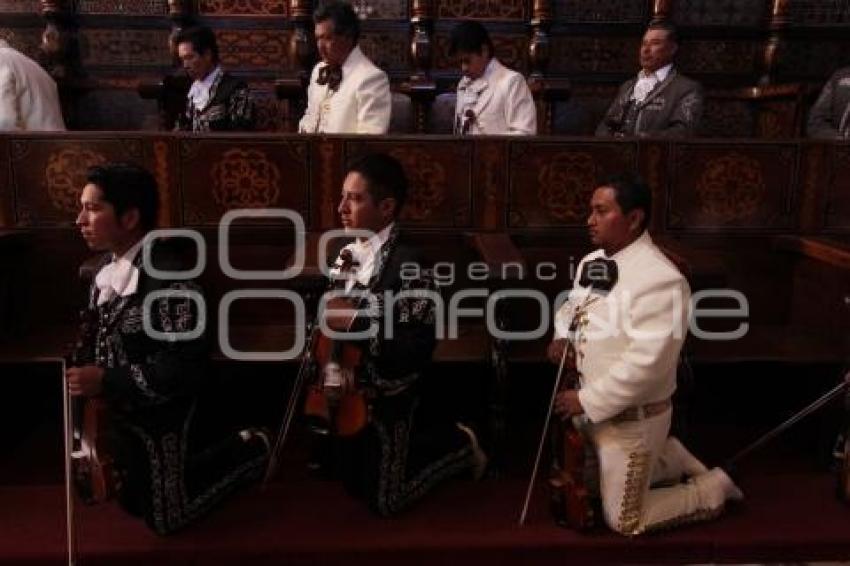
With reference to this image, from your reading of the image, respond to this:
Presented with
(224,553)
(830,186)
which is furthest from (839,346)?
(224,553)

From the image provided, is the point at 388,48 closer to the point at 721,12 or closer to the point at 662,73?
the point at 662,73

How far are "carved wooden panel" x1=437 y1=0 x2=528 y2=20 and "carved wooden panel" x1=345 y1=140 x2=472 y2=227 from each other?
2.38 metres

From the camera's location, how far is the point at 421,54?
5.36 metres

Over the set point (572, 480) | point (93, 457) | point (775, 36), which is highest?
point (775, 36)

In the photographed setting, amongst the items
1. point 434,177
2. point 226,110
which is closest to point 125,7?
point 226,110

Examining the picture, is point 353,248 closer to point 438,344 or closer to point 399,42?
point 438,344

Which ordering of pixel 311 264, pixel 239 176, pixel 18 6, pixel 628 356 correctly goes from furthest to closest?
pixel 18 6, pixel 239 176, pixel 311 264, pixel 628 356

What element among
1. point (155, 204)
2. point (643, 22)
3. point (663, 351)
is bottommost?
point (663, 351)

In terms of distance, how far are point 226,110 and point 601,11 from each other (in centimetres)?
292

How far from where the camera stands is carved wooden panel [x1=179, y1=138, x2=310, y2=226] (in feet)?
11.8

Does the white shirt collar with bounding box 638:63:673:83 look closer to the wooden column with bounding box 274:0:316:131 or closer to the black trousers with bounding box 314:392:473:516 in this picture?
the wooden column with bounding box 274:0:316:131

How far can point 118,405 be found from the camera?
241 cm

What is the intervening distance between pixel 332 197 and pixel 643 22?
10.5ft

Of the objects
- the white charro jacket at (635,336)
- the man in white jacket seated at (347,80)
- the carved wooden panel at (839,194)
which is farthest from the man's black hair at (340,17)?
the carved wooden panel at (839,194)
